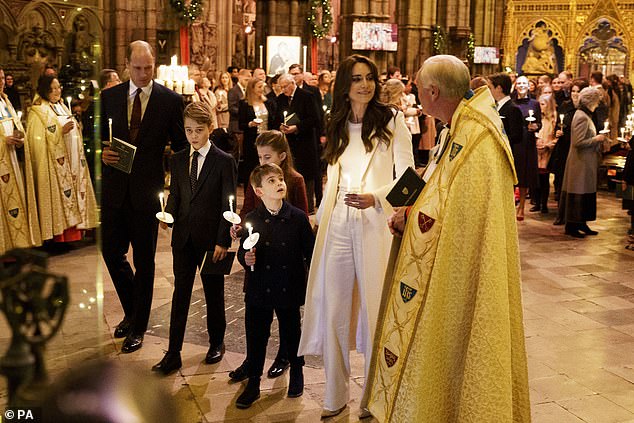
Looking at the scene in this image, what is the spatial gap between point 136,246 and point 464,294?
2.69 meters

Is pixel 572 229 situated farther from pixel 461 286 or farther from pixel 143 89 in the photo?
pixel 461 286

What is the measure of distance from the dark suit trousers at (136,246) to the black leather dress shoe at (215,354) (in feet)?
1.79

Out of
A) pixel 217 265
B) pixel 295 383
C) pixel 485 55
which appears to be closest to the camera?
pixel 295 383

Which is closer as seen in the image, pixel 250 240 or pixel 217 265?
pixel 250 240

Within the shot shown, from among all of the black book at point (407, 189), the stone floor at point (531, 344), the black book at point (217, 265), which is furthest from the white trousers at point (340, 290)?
the black book at point (217, 265)

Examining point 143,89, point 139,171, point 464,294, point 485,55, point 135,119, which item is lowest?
point 464,294

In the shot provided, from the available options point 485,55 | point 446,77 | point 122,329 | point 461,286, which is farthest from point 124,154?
point 485,55

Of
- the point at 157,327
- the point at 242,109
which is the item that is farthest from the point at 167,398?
the point at 242,109

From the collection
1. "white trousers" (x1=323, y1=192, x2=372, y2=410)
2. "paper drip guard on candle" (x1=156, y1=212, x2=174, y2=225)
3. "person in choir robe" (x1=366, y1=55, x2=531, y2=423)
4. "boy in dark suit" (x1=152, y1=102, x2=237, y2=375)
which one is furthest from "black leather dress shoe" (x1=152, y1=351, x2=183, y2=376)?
"person in choir robe" (x1=366, y1=55, x2=531, y2=423)

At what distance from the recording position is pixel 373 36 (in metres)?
19.5

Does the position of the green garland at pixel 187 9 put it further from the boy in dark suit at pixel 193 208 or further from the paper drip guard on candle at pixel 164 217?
the paper drip guard on candle at pixel 164 217

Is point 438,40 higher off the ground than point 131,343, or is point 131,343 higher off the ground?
point 438,40

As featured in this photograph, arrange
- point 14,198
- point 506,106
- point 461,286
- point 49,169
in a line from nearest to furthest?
1. point 14,198
2. point 49,169
3. point 461,286
4. point 506,106

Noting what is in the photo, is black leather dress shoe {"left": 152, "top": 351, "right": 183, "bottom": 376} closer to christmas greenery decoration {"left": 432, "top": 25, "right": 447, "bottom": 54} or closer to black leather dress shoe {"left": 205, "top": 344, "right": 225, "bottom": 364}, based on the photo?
black leather dress shoe {"left": 205, "top": 344, "right": 225, "bottom": 364}
